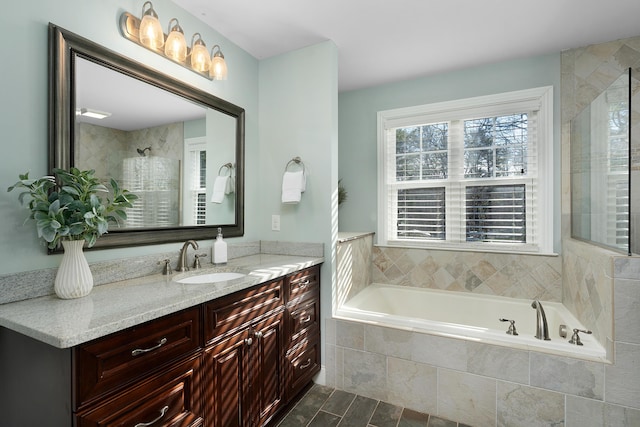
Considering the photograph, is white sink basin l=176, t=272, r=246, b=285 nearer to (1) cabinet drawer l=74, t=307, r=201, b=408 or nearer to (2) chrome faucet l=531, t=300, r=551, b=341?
(1) cabinet drawer l=74, t=307, r=201, b=408

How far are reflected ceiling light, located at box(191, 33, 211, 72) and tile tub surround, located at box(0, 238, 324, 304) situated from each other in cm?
109

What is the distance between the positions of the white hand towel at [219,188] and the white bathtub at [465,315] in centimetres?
121

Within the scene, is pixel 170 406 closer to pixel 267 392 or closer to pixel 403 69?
pixel 267 392

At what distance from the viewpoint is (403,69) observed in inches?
111

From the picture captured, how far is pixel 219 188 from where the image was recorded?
2186 mm

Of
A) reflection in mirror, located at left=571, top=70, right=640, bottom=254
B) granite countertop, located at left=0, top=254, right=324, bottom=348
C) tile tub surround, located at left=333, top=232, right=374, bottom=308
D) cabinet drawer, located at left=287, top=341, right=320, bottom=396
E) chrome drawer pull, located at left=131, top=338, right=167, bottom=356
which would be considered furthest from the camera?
tile tub surround, located at left=333, top=232, right=374, bottom=308

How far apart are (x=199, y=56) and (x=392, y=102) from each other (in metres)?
1.92

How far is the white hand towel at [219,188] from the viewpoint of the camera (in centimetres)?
214

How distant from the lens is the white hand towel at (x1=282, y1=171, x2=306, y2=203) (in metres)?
2.31

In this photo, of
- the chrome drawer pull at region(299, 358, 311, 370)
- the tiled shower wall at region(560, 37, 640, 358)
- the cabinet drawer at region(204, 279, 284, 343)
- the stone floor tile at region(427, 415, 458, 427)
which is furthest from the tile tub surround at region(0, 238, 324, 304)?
the tiled shower wall at region(560, 37, 640, 358)

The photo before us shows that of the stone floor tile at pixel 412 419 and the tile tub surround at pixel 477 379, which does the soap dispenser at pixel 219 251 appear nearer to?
the tile tub surround at pixel 477 379

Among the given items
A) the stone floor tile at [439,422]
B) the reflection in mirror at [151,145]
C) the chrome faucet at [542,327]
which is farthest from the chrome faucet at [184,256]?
the chrome faucet at [542,327]

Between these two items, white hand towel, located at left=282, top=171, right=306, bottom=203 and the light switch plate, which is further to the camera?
the light switch plate

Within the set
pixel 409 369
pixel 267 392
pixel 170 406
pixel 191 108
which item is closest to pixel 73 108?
pixel 191 108
